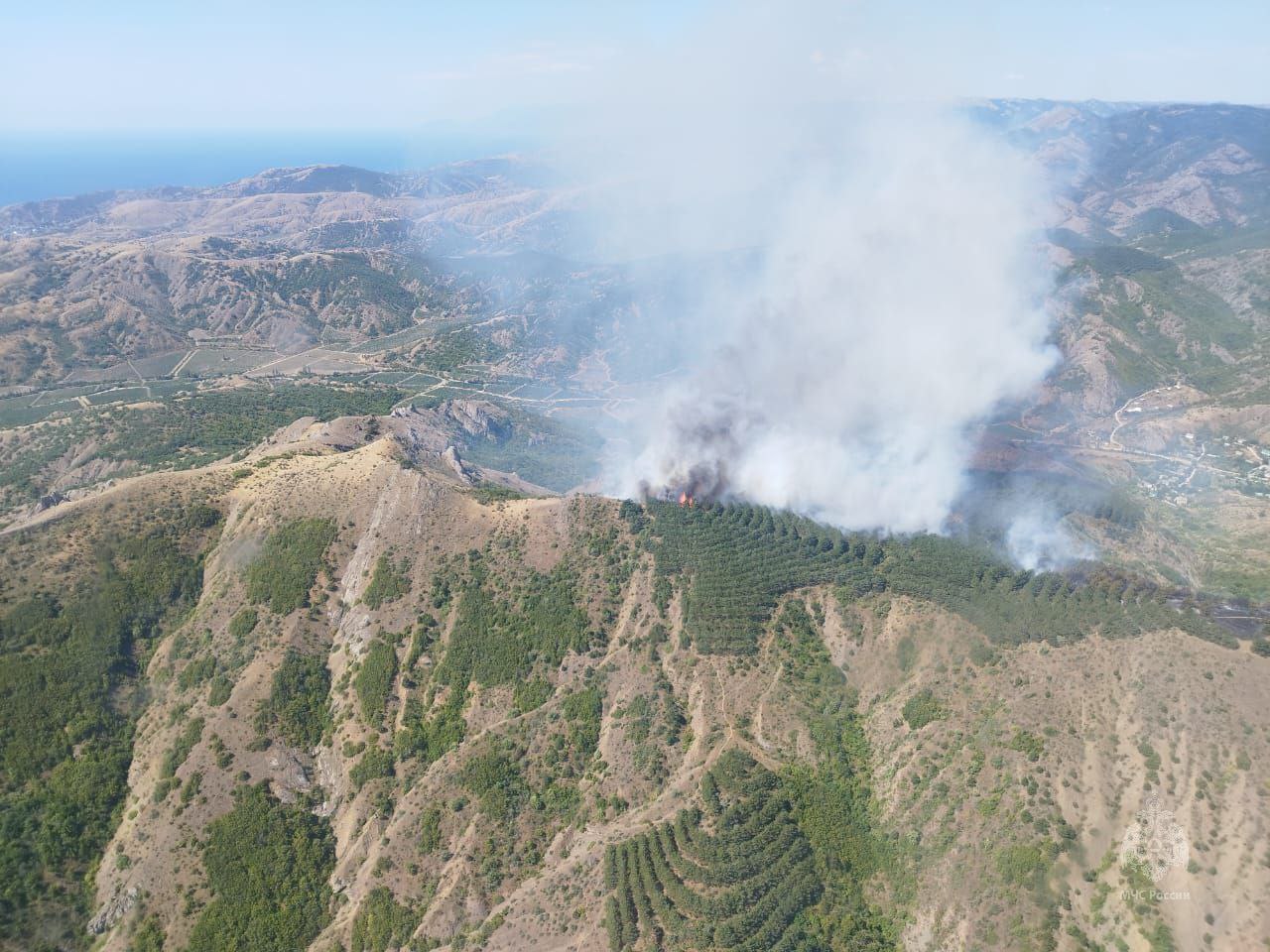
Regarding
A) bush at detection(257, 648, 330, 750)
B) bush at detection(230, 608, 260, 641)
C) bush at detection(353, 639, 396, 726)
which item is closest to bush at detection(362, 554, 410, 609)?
bush at detection(353, 639, 396, 726)

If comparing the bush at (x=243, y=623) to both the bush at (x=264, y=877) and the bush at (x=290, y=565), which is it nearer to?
the bush at (x=290, y=565)

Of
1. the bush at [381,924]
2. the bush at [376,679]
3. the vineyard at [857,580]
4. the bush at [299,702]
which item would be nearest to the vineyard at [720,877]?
the vineyard at [857,580]

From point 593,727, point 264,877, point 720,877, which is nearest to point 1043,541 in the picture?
point 593,727

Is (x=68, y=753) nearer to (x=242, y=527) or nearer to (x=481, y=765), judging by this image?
(x=242, y=527)

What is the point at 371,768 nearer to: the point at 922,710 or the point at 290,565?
the point at 290,565

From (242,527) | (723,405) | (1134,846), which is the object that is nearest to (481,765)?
(242,527)

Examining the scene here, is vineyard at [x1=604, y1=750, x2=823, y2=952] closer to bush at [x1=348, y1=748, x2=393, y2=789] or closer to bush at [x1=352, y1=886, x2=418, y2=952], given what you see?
bush at [x1=352, y1=886, x2=418, y2=952]

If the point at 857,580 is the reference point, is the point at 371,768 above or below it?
below
